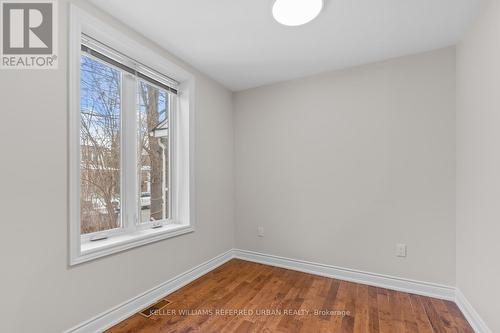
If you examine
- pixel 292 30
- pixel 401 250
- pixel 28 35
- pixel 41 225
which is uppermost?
pixel 292 30

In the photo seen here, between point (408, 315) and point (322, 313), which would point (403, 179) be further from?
point (322, 313)

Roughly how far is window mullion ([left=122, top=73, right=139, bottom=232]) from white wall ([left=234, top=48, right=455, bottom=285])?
1464mm

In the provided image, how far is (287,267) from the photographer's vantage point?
2914 mm

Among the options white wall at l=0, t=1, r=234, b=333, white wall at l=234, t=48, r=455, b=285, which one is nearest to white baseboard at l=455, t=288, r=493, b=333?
white wall at l=234, t=48, r=455, b=285

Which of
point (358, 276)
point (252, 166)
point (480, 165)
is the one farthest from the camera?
point (252, 166)

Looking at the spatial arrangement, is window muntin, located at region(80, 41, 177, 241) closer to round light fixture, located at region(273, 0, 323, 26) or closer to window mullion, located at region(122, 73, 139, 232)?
window mullion, located at region(122, 73, 139, 232)

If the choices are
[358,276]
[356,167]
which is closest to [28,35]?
[356,167]

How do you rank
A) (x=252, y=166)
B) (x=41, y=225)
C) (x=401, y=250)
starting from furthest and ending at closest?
(x=252, y=166), (x=401, y=250), (x=41, y=225)

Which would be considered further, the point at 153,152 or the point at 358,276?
the point at 358,276

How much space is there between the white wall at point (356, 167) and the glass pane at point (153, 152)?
42.7 inches

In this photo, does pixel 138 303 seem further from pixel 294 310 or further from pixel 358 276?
pixel 358 276

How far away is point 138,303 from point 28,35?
6.85 ft

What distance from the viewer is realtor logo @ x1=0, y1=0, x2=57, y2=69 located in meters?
1.36

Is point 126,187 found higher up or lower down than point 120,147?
lower down
